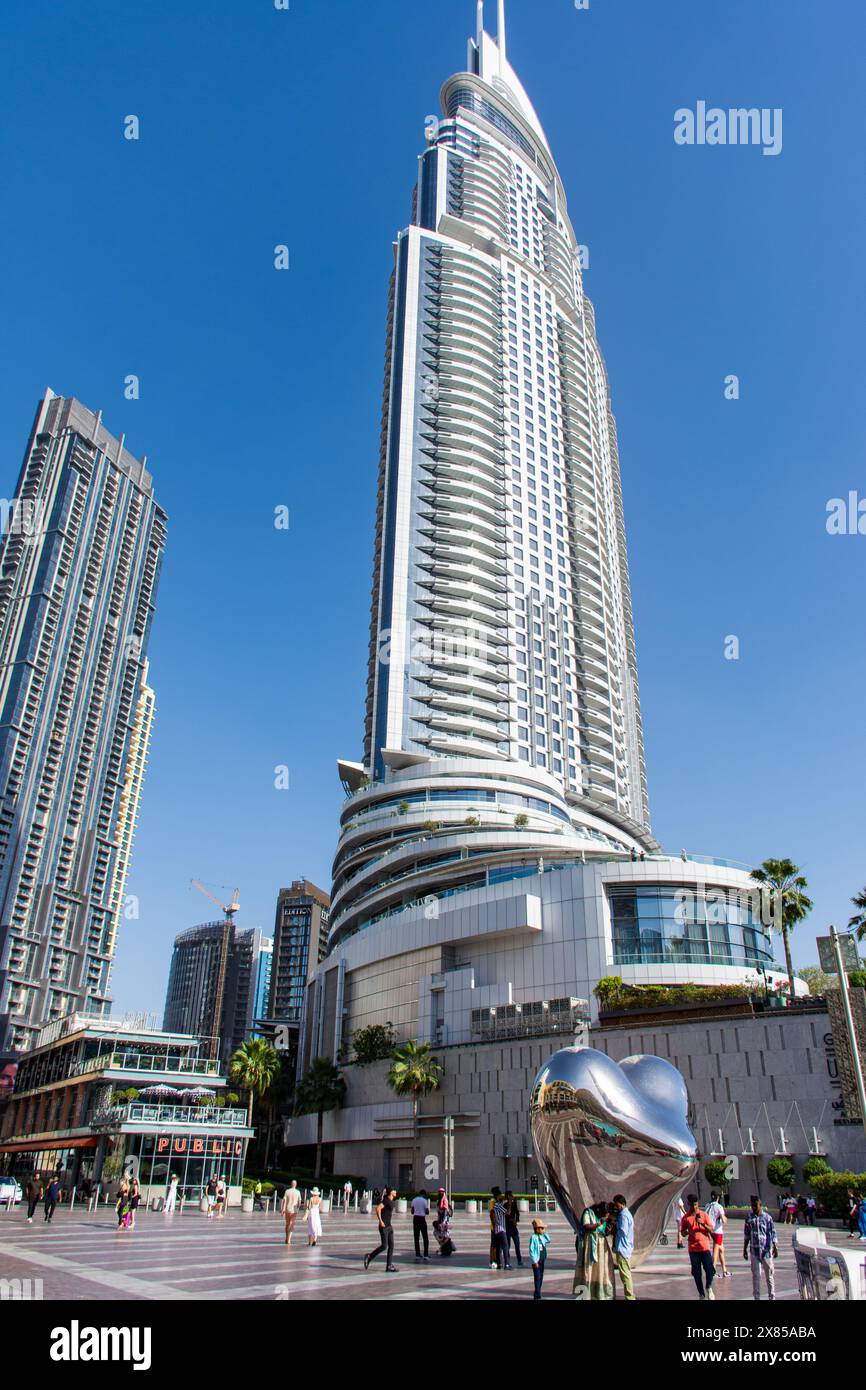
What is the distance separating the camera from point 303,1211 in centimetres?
4569

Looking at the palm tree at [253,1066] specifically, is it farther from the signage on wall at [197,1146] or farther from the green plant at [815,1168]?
the green plant at [815,1168]

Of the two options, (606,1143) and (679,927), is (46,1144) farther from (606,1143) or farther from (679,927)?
(606,1143)

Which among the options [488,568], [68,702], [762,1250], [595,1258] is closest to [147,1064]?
[762,1250]

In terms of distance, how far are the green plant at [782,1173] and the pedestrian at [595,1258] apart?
1251 inches

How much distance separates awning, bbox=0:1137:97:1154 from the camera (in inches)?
2269

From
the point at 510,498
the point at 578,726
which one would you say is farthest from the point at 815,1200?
the point at 510,498

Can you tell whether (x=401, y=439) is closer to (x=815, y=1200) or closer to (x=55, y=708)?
(x=55, y=708)

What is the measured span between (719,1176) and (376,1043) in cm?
3197

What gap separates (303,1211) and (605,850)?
3677 centimetres

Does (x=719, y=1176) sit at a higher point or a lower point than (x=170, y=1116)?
lower

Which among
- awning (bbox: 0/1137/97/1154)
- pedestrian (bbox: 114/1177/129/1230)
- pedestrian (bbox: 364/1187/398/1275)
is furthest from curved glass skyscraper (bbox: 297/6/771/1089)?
pedestrian (bbox: 364/1187/398/1275)

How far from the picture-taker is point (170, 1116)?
51.9m

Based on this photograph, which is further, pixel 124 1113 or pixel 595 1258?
pixel 124 1113

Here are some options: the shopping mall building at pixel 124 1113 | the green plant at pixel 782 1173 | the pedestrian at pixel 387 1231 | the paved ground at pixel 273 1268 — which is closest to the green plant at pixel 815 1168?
the green plant at pixel 782 1173
